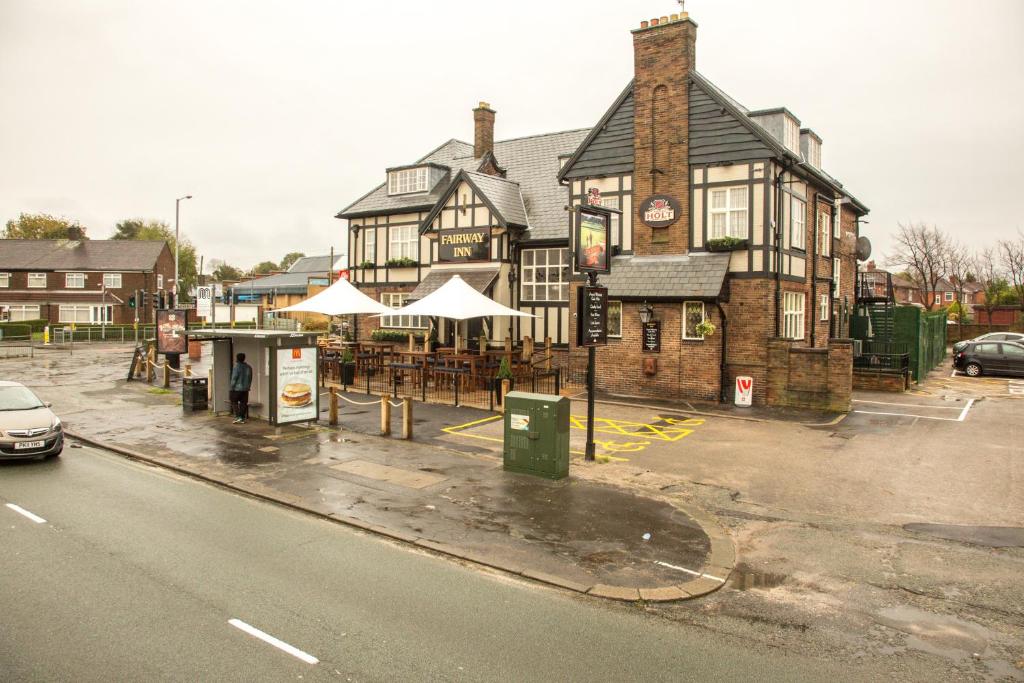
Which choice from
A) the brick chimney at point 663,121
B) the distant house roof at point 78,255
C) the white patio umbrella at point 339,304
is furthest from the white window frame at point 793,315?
the distant house roof at point 78,255

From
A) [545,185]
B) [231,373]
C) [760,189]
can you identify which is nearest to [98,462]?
[231,373]

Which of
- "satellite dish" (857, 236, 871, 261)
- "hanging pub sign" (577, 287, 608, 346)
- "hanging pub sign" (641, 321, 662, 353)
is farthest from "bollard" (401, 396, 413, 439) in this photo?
"satellite dish" (857, 236, 871, 261)

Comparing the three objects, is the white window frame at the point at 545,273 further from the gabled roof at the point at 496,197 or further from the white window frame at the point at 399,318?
the white window frame at the point at 399,318

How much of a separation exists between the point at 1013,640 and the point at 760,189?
16.1 m

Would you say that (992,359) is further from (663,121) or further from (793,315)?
(663,121)

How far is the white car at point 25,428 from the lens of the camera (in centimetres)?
1202

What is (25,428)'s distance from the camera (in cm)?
1219

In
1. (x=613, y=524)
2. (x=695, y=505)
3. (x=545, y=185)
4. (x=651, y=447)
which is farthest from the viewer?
(x=545, y=185)

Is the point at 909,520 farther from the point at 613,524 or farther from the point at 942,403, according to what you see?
the point at 942,403

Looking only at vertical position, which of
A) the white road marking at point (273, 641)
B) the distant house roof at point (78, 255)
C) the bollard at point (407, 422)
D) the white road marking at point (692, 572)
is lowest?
the white road marking at point (692, 572)

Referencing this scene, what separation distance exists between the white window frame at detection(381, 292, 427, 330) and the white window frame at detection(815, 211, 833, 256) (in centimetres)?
1652

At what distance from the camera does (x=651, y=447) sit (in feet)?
46.8

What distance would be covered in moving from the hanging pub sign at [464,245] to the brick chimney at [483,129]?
672 cm

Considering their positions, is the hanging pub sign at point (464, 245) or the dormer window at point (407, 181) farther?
the dormer window at point (407, 181)
